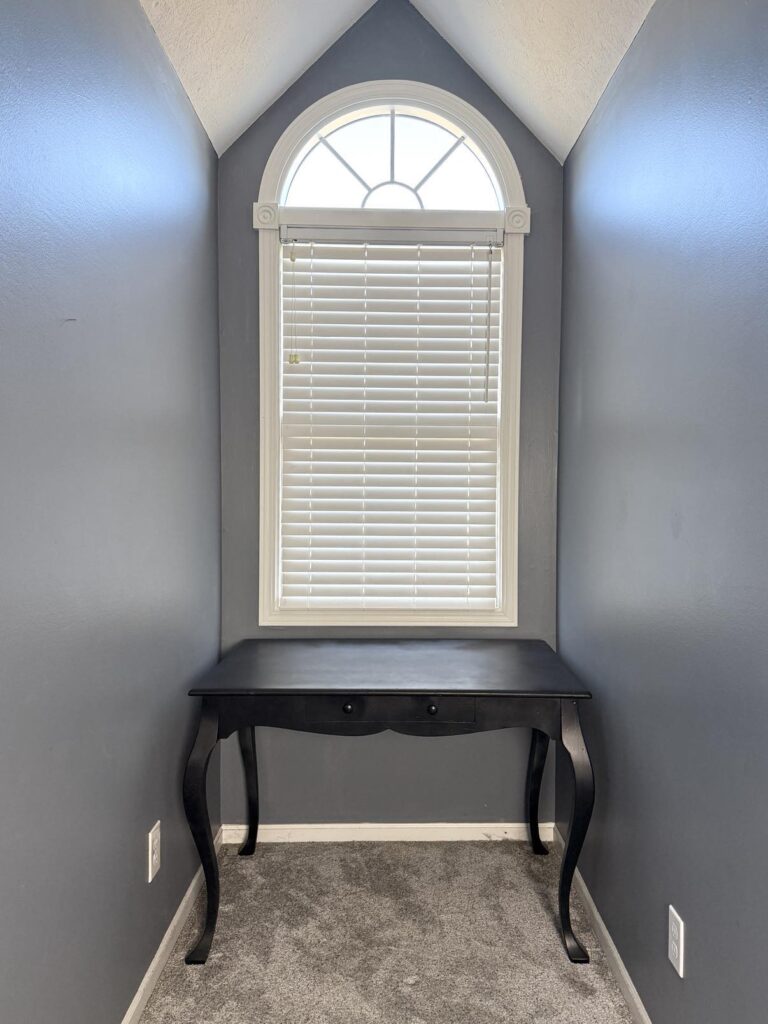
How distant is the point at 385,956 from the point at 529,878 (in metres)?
0.61

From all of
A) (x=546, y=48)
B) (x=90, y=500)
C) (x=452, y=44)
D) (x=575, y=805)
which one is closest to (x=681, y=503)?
(x=575, y=805)

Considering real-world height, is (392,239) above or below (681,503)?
above

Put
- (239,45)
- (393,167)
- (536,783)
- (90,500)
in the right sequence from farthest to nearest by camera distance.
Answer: (393,167)
(536,783)
(239,45)
(90,500)

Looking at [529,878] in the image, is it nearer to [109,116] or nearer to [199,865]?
[199,865]

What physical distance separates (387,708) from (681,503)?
961 mm

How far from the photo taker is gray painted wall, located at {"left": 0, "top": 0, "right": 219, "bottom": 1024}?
1.07 meters

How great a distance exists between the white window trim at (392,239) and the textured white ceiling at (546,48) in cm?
15

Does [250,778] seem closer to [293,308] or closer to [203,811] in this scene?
[203,811]

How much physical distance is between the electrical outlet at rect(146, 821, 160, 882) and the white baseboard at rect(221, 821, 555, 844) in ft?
2.53

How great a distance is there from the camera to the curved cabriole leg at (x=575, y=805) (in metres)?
1.82

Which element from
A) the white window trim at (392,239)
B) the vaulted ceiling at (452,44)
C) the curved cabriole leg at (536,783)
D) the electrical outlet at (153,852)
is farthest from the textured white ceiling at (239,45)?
the curved cabriole leg at (536,783)

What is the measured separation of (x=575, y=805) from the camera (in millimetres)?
1826

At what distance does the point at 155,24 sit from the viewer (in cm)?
170

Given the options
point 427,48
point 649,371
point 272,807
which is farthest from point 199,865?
point 427,48
